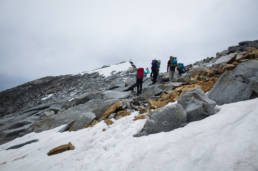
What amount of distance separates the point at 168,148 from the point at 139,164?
641 mm

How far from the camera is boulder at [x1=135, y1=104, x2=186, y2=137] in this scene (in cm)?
324

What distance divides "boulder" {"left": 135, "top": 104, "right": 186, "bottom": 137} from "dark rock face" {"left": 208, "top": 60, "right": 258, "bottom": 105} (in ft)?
4.60

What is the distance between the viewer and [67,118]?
7.59 m

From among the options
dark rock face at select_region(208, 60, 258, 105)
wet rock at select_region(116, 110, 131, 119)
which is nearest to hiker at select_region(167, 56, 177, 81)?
dark rock face at select_region(208, 60, 258, 105)

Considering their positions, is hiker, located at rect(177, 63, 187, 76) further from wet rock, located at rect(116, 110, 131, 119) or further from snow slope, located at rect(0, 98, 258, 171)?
snow slope, located at rect(0, 98, 258, 171)

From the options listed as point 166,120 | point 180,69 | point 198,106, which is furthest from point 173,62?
point 166,120

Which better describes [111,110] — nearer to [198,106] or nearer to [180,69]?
[198,106]

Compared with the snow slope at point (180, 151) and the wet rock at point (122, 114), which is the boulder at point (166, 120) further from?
the wet rock at point (122, 114)

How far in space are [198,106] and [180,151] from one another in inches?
64.1

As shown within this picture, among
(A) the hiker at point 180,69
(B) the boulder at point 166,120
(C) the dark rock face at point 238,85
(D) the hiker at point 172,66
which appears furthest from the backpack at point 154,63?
(B) the boulder at point 166,120

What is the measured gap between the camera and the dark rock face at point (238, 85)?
3.17 m

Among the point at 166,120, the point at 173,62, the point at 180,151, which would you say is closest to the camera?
the point at 180,151

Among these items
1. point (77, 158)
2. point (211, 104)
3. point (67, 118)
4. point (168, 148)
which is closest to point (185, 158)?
point (168, 148)

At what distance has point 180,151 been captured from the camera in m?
2.07
